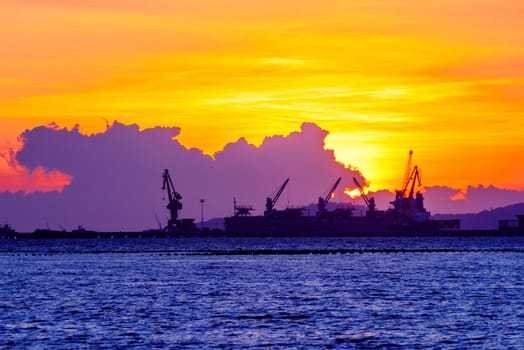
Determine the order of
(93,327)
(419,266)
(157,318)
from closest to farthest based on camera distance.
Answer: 1. (93,327)
2. (157,318)
3. (419,266)

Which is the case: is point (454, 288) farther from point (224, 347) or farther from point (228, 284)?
point (224, 347)

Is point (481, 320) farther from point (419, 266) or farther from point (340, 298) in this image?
point (419, 266)

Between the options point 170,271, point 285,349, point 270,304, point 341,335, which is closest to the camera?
point 285,349

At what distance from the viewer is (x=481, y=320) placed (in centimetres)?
7669

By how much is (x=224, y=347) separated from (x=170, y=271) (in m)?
87.2

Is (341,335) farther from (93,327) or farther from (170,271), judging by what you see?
(170,271)

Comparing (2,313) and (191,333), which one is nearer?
(191,333)

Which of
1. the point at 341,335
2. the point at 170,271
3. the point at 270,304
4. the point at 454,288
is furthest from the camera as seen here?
the point at 170,271

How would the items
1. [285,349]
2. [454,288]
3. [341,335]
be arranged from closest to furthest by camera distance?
[285,349], [341,335], [454,288]

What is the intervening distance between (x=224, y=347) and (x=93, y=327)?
12862 millimetres

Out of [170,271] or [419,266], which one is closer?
[170,271]

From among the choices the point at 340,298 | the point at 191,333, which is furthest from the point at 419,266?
the point at 191,333

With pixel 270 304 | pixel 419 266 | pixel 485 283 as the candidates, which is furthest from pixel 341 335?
pixel 419 266

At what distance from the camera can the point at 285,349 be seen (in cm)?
6291
